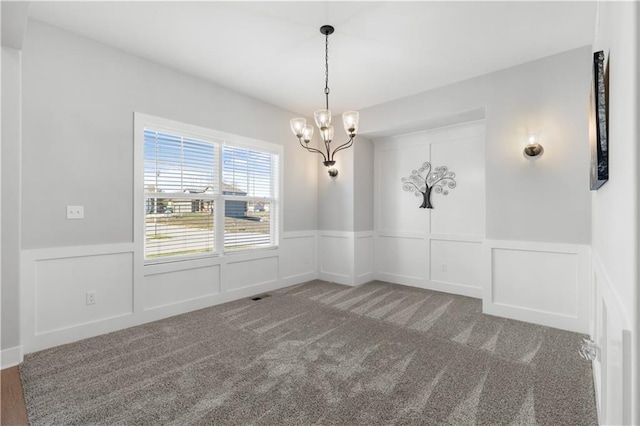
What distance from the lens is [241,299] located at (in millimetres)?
4191

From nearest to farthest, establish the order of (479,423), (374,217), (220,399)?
(479,423)
(220,399)
(374,217)

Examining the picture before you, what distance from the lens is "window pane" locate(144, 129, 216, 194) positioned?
3426 mm

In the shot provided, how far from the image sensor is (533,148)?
3.27 meters

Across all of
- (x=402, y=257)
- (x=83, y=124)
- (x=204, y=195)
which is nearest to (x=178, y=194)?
(x=204, y=195)

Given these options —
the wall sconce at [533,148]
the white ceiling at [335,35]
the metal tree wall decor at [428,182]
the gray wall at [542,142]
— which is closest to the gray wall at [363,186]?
the metal tree wall decor at [428,182]

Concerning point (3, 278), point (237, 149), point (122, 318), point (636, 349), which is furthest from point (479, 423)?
point (237, 149)

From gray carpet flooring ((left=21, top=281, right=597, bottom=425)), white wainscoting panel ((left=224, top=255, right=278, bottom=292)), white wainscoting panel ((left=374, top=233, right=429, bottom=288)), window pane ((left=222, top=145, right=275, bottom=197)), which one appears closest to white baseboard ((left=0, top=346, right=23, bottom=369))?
gray carpet flooring ((left=21, top=281, right=597, bottom=425))

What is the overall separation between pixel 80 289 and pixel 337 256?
345cm

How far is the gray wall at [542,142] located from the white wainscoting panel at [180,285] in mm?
3477

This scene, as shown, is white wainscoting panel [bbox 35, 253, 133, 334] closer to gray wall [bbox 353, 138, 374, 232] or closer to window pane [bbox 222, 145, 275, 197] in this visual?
window pane [bbox 222, 145, 275, 197]

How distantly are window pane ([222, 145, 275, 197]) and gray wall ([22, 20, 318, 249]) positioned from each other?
70 centimetres

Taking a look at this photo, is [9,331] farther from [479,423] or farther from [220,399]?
[479,423]

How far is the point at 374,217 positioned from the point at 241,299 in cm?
262

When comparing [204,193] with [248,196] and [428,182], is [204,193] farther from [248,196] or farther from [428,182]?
[428,182]
